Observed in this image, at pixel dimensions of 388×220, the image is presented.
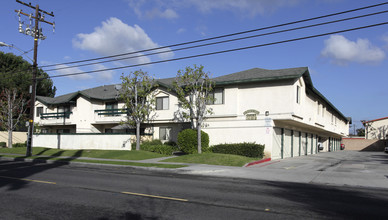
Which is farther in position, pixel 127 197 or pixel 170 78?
pixel 170 78

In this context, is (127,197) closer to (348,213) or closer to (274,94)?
(348,213)

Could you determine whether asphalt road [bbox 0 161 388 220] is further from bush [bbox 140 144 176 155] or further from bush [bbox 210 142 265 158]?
bush [bbox 140 144 176 155]

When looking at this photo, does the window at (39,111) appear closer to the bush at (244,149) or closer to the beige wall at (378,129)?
the bush at (244,149)

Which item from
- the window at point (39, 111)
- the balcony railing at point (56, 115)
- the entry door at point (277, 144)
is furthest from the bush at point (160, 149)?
the window at point (39, 111)

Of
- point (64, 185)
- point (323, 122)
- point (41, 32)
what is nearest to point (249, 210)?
point (64, 185)

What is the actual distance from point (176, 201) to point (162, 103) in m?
23.0

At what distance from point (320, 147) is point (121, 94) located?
108 feet

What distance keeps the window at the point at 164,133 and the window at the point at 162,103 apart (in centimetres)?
208

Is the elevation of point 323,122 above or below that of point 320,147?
above

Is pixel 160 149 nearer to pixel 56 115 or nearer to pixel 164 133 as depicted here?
pixel 164 133

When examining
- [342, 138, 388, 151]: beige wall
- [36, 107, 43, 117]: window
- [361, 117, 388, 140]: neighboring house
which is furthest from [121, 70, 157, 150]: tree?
[361, 117, 388, 140]: neighboring house

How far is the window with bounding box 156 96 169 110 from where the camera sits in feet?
102

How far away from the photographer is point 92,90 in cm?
3969

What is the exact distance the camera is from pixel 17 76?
4775 centimetres
